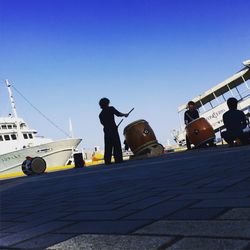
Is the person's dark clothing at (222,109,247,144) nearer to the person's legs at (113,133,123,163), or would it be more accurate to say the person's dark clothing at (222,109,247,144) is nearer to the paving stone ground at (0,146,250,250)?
the person's legs at (113,133,123,163)

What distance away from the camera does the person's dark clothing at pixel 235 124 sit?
9781 millimetres

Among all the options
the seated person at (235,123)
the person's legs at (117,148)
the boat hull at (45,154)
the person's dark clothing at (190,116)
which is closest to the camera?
the seated person at (235,123)

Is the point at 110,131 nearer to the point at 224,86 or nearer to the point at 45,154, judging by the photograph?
the point at 224,86

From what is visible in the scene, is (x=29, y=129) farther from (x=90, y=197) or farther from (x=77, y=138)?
(x=90, y=197)

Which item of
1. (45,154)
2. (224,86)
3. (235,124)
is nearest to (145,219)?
(235,124)

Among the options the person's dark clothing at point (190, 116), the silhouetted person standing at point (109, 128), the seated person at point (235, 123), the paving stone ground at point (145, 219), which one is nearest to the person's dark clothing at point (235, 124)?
the seated person at point (235, 123)

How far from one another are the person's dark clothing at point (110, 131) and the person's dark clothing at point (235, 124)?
112 inches

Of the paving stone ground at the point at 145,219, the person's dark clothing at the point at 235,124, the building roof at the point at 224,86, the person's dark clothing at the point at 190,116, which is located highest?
the building roof at the point at 224,86

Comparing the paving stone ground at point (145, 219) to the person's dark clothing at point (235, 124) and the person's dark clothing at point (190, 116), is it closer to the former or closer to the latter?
the person's dark clothing at point (235, 124)

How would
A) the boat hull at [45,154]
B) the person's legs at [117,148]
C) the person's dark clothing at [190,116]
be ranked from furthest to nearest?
the boat hull at [45,154] < the person's dark clothing at [190,116] < the person's legs at [117,148]

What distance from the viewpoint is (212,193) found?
124 inches

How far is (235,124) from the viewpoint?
32.3 feet

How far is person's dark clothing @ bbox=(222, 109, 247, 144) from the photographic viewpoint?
9.78 m

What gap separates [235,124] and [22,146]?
2696cm
